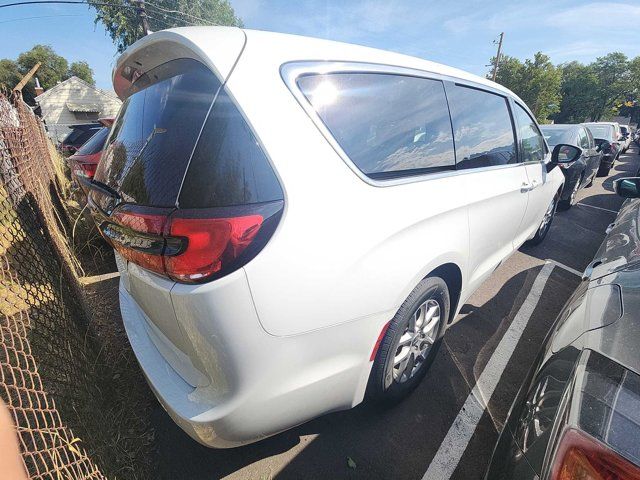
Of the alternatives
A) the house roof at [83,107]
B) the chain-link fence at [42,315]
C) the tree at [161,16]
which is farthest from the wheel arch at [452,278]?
the house roof at [83,107]

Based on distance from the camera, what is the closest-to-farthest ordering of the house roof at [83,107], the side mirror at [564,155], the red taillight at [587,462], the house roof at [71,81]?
the red taillight at [587,462], the side mirror at [564,155], the house roof at [71,81], the house roof at [83,107]

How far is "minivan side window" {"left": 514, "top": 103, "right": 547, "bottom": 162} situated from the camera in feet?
10.4

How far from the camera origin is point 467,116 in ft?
7.74

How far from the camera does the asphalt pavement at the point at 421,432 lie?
5.85 feet

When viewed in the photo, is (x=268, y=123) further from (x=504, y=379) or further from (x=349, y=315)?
(x=504, y=379)

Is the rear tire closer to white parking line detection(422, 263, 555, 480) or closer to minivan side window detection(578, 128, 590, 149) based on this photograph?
white parking line detection(422, 263, 555, 480)

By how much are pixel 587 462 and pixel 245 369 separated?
40.2 inches

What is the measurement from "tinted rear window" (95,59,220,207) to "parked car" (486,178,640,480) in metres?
1.43

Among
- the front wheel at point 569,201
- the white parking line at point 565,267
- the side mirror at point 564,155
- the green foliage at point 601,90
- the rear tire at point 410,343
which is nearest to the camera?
the rear tire at point 410,343

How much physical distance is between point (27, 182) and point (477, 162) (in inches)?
132

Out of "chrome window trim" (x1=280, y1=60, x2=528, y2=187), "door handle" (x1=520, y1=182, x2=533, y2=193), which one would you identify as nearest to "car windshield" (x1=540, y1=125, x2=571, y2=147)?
→ "door handle" (x1=520, y1=182, x2=533, y2=193)

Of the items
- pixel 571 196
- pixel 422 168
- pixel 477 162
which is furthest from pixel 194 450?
pixel 571 196

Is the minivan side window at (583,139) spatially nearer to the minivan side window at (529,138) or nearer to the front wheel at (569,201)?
the front wheel at (569,201)

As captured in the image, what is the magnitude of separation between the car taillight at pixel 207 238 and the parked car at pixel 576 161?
605cm
